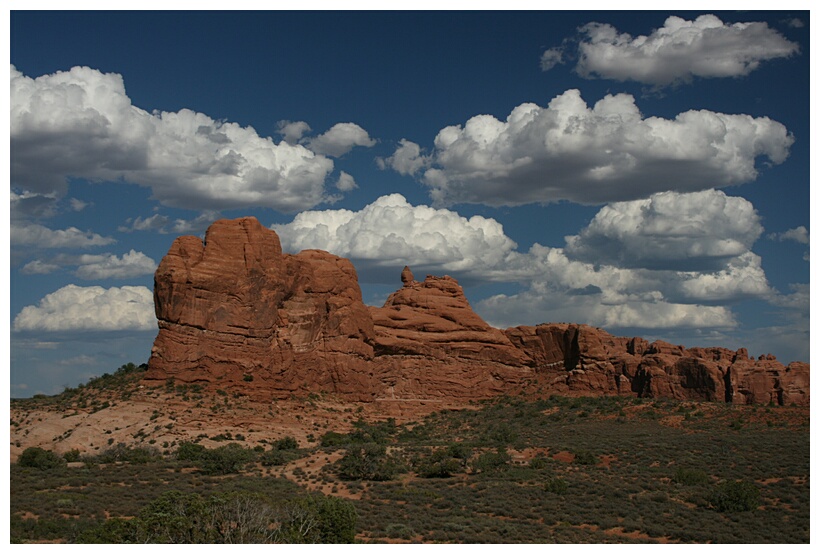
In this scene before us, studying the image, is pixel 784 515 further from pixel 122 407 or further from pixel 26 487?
pixel 122 407

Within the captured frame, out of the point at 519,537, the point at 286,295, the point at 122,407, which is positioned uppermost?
the point at 286,295

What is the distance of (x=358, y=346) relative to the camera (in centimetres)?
7994

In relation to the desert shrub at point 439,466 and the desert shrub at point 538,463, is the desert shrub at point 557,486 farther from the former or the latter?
the desert shrub at point 439,466

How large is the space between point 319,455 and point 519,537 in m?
24.4

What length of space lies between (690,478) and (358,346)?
1551 inches

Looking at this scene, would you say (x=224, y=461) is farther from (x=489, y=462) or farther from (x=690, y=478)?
(x=690, y=478)

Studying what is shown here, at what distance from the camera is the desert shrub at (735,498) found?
131 feet

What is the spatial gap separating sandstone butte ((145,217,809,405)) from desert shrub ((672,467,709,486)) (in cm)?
3241

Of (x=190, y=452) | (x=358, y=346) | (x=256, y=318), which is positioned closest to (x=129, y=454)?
(x=190, y=452)

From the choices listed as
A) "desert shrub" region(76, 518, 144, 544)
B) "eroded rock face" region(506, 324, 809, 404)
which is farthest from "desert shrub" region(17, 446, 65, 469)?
"eroded rock face" region(506, 324, 809, 404)

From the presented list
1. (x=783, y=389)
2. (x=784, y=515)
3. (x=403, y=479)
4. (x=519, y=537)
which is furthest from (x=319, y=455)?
(x=783, y=389)

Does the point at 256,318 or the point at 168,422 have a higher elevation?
the point at 256,318

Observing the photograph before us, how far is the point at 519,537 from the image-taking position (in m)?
34.0

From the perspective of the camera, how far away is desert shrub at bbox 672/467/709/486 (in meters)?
45.5
